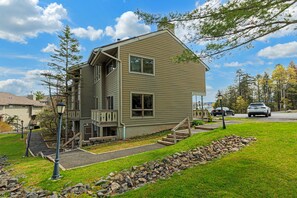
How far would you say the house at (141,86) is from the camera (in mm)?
13102

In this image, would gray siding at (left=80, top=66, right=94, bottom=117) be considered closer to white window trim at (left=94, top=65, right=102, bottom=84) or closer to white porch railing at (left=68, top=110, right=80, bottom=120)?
white porch railing at (left=68, top=110, right=80, bottom=120)

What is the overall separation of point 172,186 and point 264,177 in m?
2.46

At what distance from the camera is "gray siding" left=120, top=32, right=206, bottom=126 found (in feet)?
43.9

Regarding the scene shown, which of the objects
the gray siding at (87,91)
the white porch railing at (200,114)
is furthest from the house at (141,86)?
the white porch railing at (200,114)

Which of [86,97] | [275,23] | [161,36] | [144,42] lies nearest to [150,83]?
[144,42]

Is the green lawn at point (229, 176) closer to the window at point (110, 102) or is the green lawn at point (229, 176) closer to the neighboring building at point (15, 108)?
the window at point (110, 102)

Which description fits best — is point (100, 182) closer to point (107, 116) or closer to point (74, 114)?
point (107, 116)

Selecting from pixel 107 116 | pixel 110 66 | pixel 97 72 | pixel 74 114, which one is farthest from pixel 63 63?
pixel 107 116

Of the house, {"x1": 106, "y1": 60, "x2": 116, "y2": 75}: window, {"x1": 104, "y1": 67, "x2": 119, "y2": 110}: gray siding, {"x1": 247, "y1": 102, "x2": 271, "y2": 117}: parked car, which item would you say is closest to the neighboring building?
{"x1": 106, "y1": 60, "x2": 116, "y2": 75}: window

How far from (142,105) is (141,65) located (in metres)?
2.99

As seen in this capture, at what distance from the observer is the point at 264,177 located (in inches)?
197

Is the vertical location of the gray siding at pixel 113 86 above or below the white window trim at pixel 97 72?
below

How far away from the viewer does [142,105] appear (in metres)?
14.0

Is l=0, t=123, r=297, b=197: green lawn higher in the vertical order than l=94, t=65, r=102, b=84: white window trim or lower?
lower
